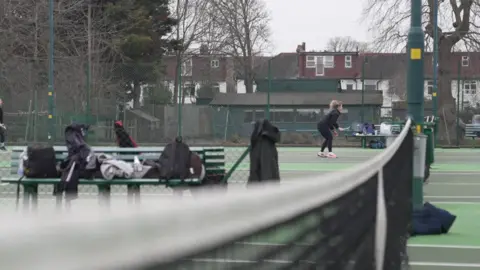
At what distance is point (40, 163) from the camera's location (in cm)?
891

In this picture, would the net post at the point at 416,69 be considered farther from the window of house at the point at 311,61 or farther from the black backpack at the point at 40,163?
the window of house at the point at 311,61

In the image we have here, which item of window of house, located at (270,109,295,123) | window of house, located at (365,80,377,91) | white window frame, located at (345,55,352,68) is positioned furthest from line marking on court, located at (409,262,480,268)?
white window frame, located at (345,55,352,68)

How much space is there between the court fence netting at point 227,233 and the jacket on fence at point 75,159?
5.23 m

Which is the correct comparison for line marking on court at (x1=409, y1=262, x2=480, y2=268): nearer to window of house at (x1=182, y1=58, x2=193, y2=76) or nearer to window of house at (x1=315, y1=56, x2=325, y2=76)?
window of house at (x1=182, y1=58, x2=193, y2=76)

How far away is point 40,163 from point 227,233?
25.1 ft

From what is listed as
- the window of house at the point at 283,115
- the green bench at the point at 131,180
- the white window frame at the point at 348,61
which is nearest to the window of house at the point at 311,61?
the white window frame at the point at 348,61

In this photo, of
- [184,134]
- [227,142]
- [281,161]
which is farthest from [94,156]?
[227,142]

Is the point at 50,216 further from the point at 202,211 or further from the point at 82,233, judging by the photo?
the point at 202,211

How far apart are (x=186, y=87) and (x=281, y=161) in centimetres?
794

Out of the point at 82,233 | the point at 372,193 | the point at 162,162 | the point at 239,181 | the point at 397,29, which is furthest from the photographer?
the point at 397,29

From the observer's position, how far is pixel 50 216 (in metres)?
1.06

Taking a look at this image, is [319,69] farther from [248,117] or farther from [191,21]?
[248,117]

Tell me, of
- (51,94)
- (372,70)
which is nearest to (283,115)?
(51,94)

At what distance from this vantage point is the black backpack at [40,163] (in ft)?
29.1
